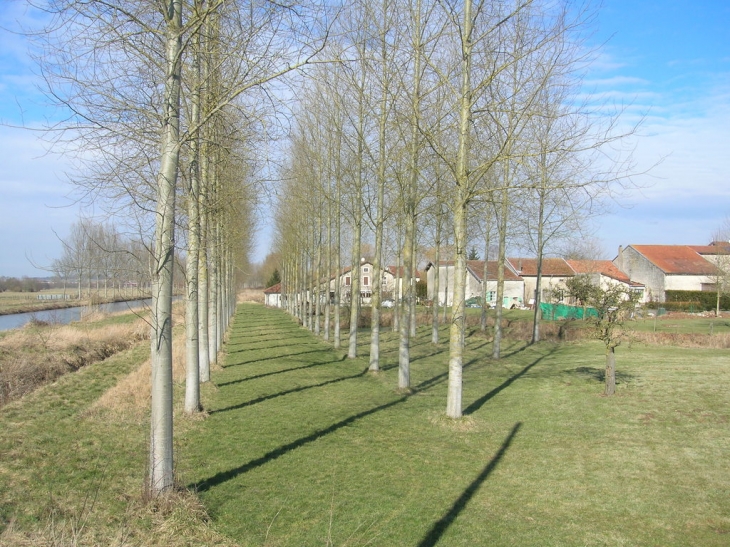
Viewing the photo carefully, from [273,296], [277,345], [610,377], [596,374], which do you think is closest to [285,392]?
[610,377]

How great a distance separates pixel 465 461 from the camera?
747 centimetres

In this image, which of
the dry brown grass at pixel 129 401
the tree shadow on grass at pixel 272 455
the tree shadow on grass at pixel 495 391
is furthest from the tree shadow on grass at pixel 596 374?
the dry brown grass at pixel 129 401

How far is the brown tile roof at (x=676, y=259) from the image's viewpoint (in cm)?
5600

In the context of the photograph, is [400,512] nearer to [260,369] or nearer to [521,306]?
[260,369]

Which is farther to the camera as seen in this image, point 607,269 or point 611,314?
point 607,269

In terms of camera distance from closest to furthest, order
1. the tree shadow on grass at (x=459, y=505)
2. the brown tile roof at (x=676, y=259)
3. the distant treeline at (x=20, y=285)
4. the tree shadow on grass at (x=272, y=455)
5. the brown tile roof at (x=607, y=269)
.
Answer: the tree shadow on grass at (x=459, y=505), the tree shadow on grass at (x=272, y=455), the brown tile roof at (x=607, y=269), the brown tile roof at (x=676, y=259), the distant treeline at (x=20, y=285)

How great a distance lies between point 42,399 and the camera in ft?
38.0

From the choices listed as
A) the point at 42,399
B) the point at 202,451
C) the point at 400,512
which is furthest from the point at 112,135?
the point at 42,399

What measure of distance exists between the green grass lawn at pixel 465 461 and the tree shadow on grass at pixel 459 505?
0.07ft

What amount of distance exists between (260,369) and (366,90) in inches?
323

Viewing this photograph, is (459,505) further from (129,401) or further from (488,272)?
(488,272)

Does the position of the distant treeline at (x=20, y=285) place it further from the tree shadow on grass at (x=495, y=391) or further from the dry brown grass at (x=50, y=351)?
the tree shadow on grass at (x=495, y=391)

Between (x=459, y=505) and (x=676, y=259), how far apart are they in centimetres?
6151

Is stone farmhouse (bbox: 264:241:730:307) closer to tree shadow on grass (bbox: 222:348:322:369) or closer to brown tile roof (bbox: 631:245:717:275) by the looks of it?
brown tile roof (bbox: 631:245:717:275)
